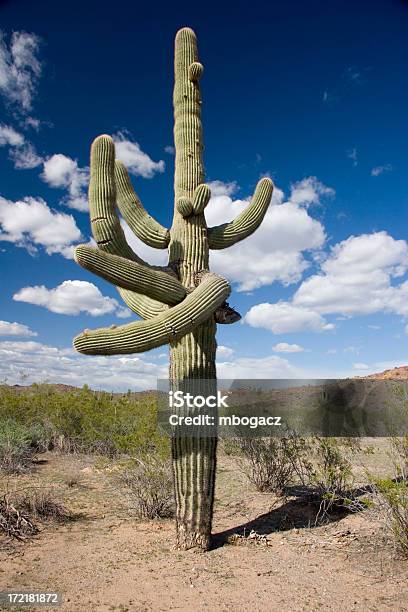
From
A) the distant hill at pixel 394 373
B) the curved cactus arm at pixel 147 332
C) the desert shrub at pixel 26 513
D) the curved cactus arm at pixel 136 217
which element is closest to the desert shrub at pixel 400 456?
the curved cactus arm at pixel 147 332

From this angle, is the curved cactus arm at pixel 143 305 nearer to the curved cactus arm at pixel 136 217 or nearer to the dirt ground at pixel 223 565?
the curved cactus arm at pixel 136 217

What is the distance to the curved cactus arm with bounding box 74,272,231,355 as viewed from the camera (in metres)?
4.54

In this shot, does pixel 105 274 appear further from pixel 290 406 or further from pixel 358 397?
pixel 358 397

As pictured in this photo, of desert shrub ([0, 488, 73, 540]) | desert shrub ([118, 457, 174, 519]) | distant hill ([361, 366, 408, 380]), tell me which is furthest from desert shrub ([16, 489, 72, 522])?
distant hill ([361, 366, 408, 380])

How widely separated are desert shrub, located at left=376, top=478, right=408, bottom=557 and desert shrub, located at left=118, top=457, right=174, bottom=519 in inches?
123

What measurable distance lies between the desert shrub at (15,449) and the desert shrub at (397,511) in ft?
24.2

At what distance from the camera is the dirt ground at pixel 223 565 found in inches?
157

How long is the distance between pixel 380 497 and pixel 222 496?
3481mm

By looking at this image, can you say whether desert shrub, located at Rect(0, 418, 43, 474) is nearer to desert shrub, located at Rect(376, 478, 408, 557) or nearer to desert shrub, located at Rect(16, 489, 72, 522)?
desert shrub, located at Rect(16, 489, 72, 522)

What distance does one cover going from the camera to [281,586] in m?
4.27

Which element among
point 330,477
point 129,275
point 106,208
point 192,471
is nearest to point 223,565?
point 192,471

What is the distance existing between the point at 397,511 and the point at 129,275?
3531mm

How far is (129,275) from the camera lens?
4.66 metres

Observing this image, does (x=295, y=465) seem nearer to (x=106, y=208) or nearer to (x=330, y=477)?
(x=330, y=477)
